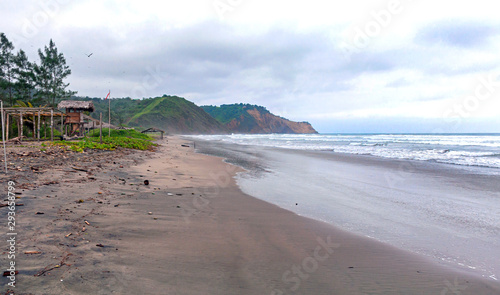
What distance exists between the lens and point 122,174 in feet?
29.3

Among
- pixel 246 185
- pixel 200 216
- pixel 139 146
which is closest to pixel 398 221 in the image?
pixel 200 216

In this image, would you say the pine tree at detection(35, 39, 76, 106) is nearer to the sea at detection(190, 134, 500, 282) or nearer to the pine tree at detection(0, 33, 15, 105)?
the pine tree at detection(0, 33, 15, 105)

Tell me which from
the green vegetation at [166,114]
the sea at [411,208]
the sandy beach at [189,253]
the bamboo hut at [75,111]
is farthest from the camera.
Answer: the green vegetation at [166,114]

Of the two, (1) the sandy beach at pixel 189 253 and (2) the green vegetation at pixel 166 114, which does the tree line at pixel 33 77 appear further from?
(2) the green vegetation at pixel 166 114

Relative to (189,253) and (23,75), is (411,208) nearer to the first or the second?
(189,253)

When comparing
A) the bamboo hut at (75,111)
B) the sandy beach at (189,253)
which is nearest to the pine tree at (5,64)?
the bamboo hut at (75,111)

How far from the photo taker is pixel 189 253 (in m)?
3.67

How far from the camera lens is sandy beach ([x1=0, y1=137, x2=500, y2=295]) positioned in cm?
286

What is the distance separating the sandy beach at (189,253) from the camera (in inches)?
113

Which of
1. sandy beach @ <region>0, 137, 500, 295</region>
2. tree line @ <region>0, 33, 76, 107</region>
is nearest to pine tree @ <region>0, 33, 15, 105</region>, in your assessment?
tree line @ <region>0, 33, 76, 107</region>

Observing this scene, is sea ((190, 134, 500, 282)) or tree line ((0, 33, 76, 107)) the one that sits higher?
tree line ((0, 33, 76, 107))

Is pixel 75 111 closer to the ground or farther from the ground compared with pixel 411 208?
farther from the ground

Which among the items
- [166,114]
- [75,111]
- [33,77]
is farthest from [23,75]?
[166,114]

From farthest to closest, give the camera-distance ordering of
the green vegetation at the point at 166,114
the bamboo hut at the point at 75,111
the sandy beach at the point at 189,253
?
the green vegetation at the point at 166,114 < the bamboo hut at the point at 75,111 < the sandy beach at the point at 189,253
